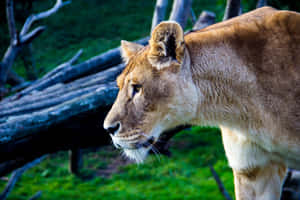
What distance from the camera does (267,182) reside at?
2355mm

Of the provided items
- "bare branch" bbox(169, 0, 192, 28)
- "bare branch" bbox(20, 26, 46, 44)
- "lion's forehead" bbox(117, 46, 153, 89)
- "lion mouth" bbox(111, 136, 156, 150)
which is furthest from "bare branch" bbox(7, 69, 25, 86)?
"lion mouth" bbox(111, 136, 156, 150)

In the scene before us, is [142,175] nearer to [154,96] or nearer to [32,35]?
[32,35]

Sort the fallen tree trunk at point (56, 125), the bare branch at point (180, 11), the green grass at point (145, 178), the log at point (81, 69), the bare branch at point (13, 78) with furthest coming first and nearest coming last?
the bare branch at point (13, 78) → the green grass at point (145, 178) → the log at point (81, 69) → the bare branch at point (180, 11) → the fallen tree trunk at point (56, 125)

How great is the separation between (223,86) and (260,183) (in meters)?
0.70

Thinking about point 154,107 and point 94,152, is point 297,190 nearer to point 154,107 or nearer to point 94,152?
point 154,107

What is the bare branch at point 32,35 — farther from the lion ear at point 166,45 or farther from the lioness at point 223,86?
the lion ear at point 166,45

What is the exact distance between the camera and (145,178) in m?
A: 5.42

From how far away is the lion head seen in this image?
79.0 inches

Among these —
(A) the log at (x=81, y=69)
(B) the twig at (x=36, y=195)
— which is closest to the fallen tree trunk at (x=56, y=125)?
(A) the log at (x=81, y=69)

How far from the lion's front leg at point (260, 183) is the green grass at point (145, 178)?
236 cm

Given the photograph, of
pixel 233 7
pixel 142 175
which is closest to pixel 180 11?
pixel 233 7

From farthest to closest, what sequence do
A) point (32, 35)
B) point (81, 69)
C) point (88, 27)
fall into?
point (88, 27)
point (32, 35)
point (81, 69)

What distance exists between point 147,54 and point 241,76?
51cm

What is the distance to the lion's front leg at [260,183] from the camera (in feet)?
7.62
